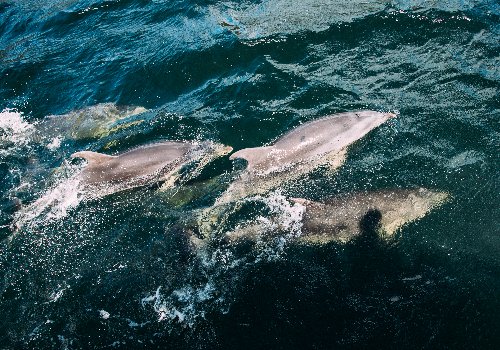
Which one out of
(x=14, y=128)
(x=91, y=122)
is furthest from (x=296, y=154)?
(x=14, y=128)

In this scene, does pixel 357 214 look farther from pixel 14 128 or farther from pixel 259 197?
pixel 14 128

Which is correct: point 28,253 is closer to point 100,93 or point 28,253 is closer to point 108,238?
point 108,238

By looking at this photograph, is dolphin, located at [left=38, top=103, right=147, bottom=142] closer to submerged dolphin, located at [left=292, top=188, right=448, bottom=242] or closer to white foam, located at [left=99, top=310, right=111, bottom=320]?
white foam, located at [left=99, top=310, right=111, bottom=320]

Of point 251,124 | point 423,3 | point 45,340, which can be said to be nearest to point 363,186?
point 251,124

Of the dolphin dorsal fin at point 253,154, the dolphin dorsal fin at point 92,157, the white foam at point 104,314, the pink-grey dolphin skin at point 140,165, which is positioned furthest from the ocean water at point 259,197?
the dolphin dorsal fin at point 92,157

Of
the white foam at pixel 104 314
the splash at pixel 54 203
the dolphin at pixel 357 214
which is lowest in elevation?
the white foam at pixel 104 314

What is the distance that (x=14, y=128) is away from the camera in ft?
39.6

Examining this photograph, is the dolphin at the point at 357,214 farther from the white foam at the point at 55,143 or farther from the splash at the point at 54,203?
the white foam at the point at 55,143

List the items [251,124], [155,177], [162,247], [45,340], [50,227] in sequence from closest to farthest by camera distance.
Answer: [45,340], [162,247], [50,227], [155,177], [251,124]

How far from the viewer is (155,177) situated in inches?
373

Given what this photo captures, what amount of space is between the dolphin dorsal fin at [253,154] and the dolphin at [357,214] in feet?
4.55

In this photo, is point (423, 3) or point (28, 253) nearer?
Answer: point (28, 253)

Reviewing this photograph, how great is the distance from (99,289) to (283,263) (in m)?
3.31

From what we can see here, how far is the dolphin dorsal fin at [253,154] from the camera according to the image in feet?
29.7
